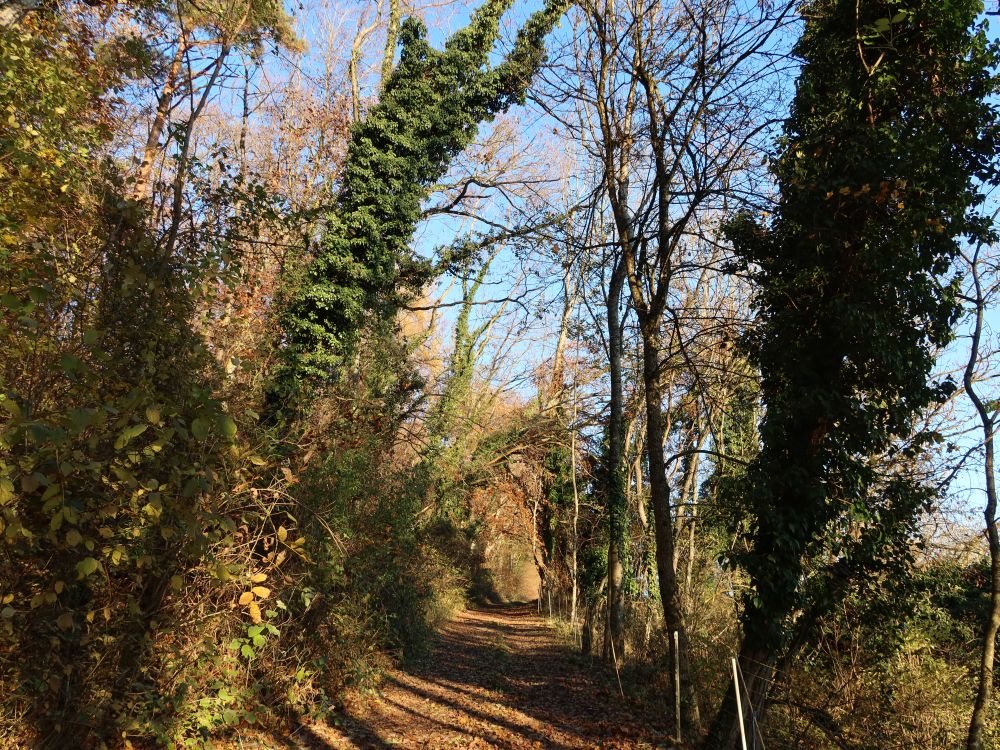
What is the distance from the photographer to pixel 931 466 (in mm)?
12062

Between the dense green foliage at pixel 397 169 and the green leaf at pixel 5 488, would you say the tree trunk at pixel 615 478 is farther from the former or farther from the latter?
the green leaf at pixel 5 488

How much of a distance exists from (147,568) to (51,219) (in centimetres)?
272

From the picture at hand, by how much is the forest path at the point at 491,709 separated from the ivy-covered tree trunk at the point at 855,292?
1.81m

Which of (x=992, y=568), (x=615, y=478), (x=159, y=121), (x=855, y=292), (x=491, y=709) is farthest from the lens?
(x=615, y=478)

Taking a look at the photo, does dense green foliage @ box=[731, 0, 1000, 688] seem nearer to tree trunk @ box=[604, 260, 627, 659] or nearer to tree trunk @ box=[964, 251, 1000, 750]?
tree trunk @ box=[964, 251, 1000, 750]

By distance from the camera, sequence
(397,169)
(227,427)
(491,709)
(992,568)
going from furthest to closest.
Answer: (397,169) → (992,568) → (491,709) → (227,427)

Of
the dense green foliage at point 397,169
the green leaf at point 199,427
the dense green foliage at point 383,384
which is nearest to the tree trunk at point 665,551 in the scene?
the dense green foliage at point 383,384

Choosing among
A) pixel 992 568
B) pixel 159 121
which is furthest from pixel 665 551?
pixel 159 121

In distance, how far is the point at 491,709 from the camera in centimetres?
938

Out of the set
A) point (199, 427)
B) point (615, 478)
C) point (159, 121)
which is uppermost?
point (159, 121)

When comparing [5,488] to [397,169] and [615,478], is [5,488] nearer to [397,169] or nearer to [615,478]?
[397,169]

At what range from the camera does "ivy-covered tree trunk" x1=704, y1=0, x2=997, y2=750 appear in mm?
7363

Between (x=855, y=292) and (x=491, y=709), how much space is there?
778 centimetres

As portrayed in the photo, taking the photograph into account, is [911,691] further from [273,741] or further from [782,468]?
[273,741]
